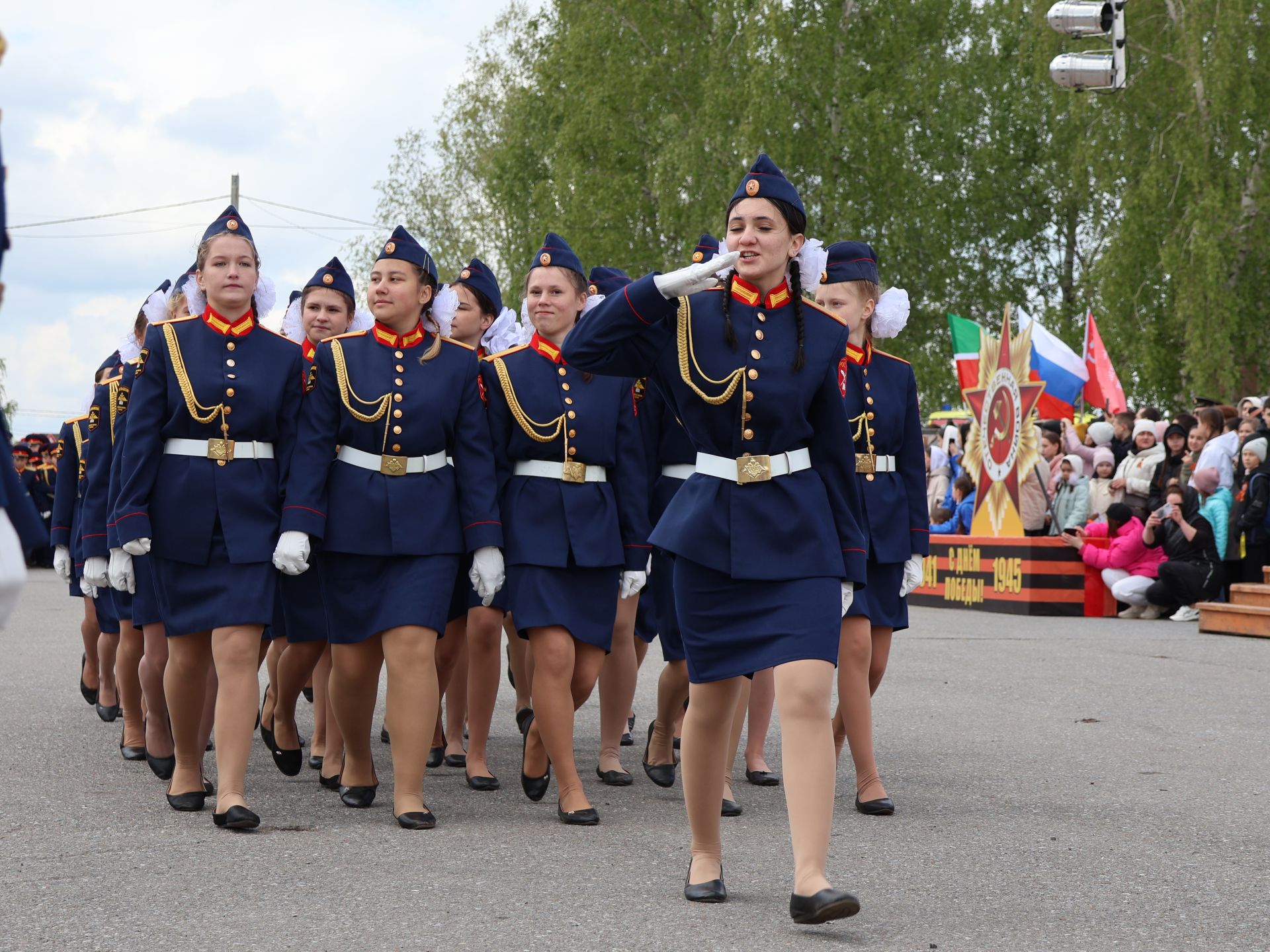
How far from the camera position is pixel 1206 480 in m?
15.5

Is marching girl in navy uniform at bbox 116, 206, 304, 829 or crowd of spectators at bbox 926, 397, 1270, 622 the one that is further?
crowd of spectators at bbox 926, 397, 1270, 622

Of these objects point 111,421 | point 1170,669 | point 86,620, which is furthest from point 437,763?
point 1170,669

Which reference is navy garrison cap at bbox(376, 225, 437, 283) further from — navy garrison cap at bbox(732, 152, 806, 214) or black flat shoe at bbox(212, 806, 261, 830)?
black flat shoe at bbox(212, 806, 261, 830)

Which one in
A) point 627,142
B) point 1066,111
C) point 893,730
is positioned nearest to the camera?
point 893,730

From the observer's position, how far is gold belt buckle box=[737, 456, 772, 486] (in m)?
4.77

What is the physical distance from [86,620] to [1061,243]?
1425 inches

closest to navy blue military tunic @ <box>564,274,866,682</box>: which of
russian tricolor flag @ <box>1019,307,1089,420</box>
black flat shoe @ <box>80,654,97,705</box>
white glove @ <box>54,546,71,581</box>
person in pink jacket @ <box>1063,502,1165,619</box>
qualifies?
white glove @ <box>54,546,71,581</box>

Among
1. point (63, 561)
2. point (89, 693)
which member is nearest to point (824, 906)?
point (63, 561)

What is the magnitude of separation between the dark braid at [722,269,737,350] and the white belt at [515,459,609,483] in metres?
1.75

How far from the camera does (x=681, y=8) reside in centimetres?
3316

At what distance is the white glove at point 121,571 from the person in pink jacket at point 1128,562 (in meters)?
11.5

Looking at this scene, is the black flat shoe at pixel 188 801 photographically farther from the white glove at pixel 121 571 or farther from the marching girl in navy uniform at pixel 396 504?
the white glove at pixel 121 571

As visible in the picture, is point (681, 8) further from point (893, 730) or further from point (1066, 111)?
point (893, 730)

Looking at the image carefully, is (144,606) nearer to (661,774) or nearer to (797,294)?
(661,774)
